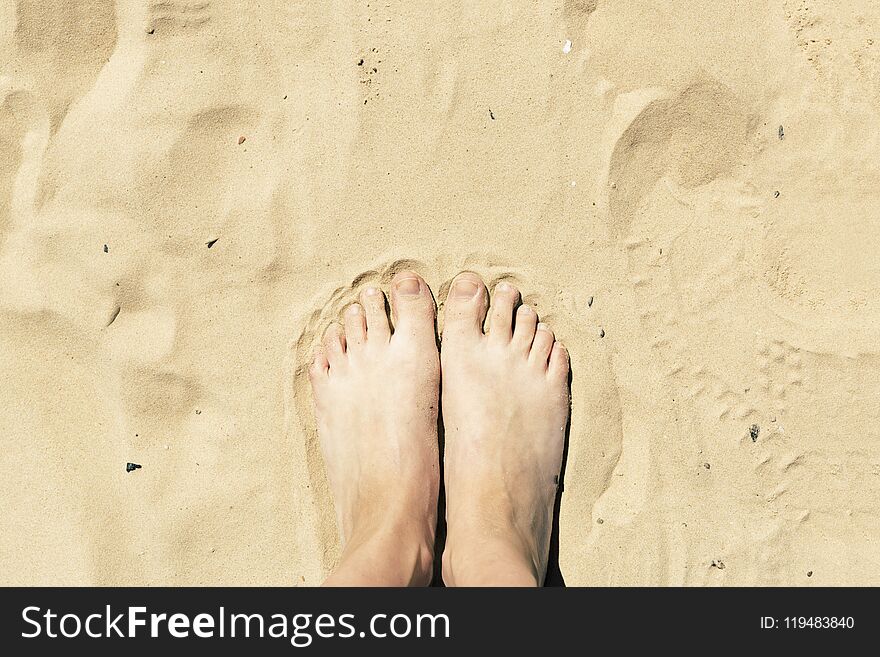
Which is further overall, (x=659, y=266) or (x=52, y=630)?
(x=659, y=266)

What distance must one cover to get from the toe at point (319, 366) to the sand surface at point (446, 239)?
170 millimetres

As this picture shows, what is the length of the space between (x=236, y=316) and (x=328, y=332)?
0.92 feet

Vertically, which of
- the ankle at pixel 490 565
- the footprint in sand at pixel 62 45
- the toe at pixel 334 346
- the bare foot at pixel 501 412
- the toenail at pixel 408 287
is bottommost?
the ankle at pixel 490 565

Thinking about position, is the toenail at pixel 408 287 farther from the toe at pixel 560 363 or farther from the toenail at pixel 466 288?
the toe at pixel 560 363

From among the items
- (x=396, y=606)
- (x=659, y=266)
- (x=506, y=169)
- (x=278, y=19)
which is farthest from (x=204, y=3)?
(x=396, y=606)

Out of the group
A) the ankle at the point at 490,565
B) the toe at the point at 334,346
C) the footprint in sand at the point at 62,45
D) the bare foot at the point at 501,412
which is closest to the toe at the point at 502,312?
the bare foot at the point at 501,412

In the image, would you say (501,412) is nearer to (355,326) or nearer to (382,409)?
(382,409)

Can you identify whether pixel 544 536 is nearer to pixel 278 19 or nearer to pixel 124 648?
pixel 124 648

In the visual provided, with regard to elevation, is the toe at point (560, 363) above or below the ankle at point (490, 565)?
above

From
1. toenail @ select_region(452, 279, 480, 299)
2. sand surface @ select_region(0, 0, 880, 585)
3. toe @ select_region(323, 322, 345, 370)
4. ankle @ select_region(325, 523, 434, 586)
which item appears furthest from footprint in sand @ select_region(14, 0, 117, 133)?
ankle @ select_region(325, 523, 434, 586)

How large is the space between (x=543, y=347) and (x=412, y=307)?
415 millimetres

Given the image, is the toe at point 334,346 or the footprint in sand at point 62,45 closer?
the footprint in sand at point 62,45

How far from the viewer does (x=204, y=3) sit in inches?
81.9

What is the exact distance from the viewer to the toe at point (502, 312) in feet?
7.05
